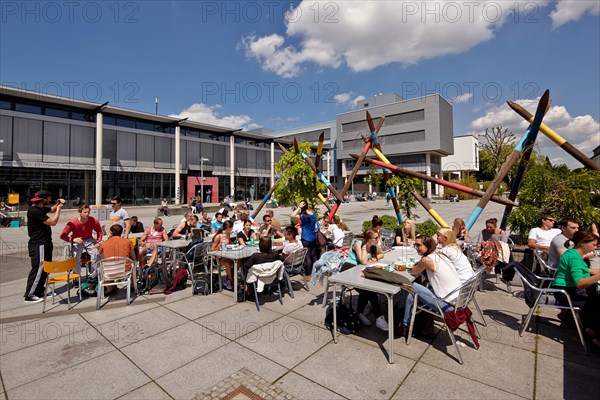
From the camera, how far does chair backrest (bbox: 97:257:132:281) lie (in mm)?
5289

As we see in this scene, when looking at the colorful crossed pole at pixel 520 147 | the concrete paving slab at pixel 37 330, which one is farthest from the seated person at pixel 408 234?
the concrete paving slab at pixel 37 330

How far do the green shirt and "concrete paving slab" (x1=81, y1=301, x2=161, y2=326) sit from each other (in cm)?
640

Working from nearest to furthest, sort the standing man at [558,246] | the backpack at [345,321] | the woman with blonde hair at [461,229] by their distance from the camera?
the backpack at [345,321], the standing man at [558,246], the woman with blonde hair at [461,229]

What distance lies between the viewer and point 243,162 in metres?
48.5

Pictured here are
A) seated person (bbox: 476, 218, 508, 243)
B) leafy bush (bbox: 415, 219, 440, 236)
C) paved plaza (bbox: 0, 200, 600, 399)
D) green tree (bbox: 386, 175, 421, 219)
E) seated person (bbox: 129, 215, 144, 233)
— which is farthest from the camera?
green tree (bbox: 386, 175, 421, 219)

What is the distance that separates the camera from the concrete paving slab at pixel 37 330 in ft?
13.3

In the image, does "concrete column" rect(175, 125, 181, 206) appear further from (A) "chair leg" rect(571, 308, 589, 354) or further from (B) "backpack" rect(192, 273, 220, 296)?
(A) "chair leg" rect(571, 308, 589, 354)

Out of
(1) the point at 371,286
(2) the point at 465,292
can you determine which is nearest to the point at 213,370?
(1) the point at 371,286

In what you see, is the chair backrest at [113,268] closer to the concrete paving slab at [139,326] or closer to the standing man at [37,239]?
the concrete paving slab at [139,326]

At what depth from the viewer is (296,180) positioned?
1240 cm

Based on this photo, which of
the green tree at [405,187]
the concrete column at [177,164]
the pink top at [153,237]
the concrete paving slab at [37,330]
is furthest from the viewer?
the concrete column at [177,164]

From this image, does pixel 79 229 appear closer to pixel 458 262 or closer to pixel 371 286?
pixel 371 286

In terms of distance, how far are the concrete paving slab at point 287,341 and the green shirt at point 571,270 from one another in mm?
3287

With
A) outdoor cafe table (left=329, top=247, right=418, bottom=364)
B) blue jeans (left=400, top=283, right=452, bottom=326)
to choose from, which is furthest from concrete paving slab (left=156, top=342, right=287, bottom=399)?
blue jeans (left=400, top=283, right=452, bottom=326)
